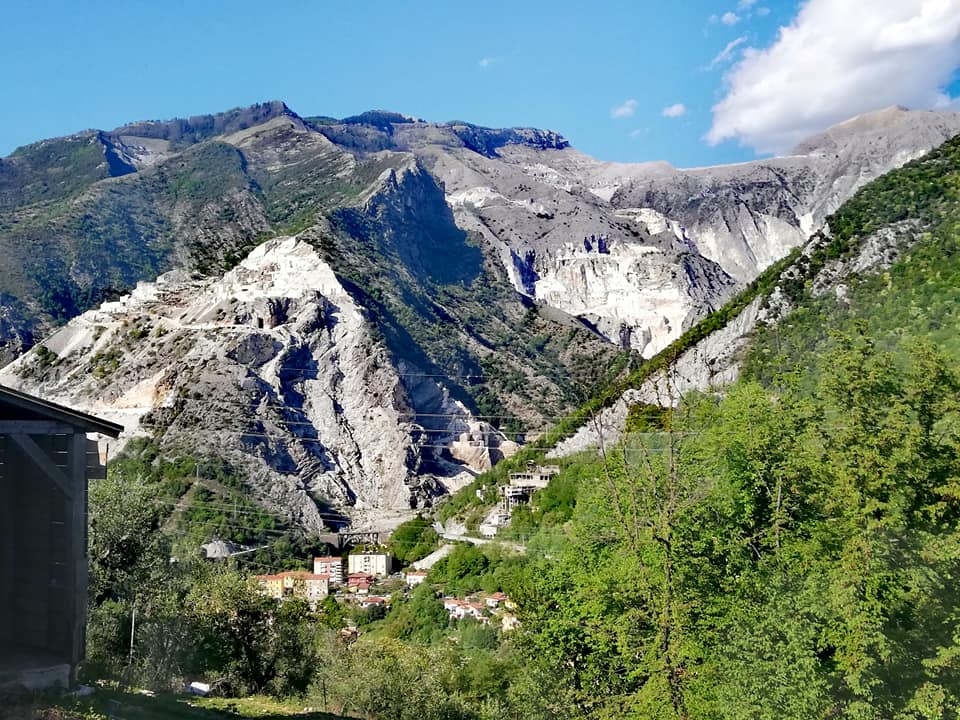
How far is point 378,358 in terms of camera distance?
82.4m

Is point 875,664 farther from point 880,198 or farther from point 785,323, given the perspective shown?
point 880,198

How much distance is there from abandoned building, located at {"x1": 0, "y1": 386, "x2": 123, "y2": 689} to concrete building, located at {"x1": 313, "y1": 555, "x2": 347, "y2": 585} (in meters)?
36.2

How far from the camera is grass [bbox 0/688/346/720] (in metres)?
9.30

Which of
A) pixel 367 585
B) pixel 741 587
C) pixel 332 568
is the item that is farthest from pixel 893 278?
pixel 332 568

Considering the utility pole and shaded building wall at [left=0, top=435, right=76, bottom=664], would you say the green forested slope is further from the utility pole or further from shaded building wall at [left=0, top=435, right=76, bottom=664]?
shaded building wall at [left=0, top=435, right=76, bottom=664]

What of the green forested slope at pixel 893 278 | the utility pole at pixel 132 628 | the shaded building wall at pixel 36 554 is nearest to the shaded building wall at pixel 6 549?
the shaded building wall at pixel 36 554

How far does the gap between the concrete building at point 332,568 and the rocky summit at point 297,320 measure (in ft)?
29.7

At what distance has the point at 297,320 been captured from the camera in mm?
82125

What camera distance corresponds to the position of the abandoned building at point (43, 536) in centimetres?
1052

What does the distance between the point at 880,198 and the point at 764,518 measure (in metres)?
42.6

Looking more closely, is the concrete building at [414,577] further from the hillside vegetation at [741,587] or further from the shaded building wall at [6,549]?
the shaded building wall at [6,549]

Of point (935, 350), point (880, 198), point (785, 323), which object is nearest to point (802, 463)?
point (935, 350)

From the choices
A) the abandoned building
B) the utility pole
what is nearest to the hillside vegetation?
the utility pole

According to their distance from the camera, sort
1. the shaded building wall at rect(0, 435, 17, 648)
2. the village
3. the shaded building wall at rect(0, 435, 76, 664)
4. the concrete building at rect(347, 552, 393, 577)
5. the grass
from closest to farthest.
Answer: the grass, the shaded building wall at rect(0, 435, 76, 664), the shaded building wall at rect(0, 435, 17, 648), the village, the concrete building at rect(347, 552, 393, 577)
